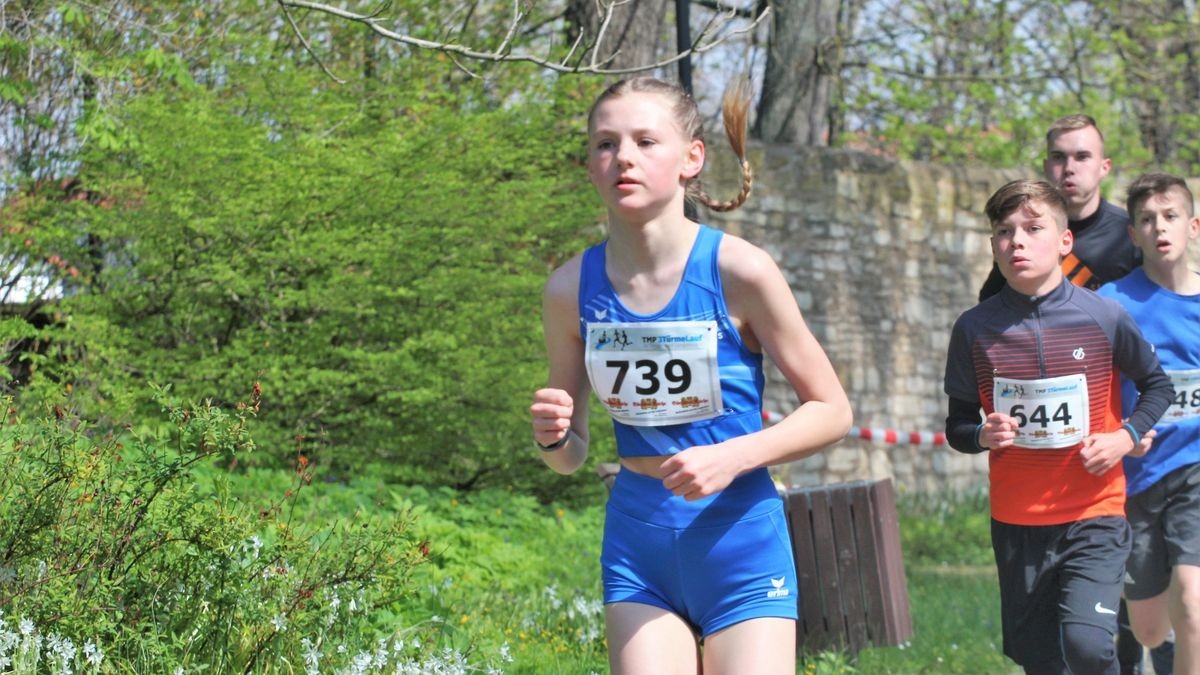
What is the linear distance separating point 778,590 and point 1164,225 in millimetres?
2681

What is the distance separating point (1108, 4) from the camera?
59.2 feet

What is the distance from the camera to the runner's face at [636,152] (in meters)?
3.06

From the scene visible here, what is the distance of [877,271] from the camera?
13.4m

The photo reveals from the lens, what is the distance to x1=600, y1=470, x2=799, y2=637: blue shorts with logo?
119 inches

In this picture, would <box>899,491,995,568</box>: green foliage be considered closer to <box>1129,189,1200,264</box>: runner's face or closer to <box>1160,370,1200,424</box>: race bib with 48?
<box>1160,370,1200,424</box>: race bib with 48

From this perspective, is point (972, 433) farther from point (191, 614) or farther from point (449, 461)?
point (449, 461)

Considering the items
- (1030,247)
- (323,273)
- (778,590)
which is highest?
(323,273)

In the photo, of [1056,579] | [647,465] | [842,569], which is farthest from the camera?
[842,569]

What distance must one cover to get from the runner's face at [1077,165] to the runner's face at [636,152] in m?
2.61

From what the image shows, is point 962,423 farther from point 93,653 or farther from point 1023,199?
point 93,653

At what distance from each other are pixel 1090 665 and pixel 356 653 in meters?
2.01

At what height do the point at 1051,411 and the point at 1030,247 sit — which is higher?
the point at 1030,247

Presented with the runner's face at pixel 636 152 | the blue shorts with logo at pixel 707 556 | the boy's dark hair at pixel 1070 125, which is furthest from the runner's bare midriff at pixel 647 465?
the boy's dark hair at pixel 1070 125

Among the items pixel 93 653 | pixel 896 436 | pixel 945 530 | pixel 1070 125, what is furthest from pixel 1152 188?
pixel 896 436
